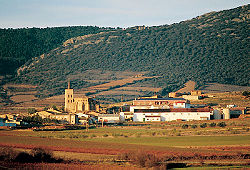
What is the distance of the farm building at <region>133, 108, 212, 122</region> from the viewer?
83.4 m

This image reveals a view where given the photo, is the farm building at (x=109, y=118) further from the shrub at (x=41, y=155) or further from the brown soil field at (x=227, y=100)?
the shrub at (x=41, y=155)

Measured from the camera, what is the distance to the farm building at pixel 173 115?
274 ft

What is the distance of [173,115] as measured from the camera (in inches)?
3354

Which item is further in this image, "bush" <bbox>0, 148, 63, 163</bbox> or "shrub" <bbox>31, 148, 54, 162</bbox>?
"shrub" <bbox>31, 148, 54, 162</bbox>

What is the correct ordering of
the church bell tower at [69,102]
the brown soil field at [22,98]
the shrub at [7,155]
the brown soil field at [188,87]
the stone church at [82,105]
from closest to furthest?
the shrub at [7,155]
the stone church at [82,105]
the church bell tower at [69,102]
the brown soil field at [22,98]
the brown soil field at [188,87]

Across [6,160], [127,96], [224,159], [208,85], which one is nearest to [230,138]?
[224,159]

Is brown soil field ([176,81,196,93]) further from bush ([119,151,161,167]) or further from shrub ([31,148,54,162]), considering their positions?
shrub ([31,148,54,162])

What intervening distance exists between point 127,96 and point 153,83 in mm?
28592

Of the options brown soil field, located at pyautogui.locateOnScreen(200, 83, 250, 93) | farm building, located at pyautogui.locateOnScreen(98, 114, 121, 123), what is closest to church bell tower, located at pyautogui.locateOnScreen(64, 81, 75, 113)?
farm building, located at pyautogui.locateOnScreen(98, 114, 121, 123)

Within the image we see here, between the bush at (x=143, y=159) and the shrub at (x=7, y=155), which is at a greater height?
the shrub at (x=7, y=155)

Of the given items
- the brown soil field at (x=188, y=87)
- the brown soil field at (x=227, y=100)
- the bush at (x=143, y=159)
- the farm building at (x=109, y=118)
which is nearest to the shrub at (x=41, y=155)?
the bush at (x=143, y=159)

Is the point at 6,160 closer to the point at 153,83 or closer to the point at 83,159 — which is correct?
the point at 83,159

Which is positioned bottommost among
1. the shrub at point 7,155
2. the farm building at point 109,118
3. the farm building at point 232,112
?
the shrub at point 7,155

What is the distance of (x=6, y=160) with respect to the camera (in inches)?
1205
